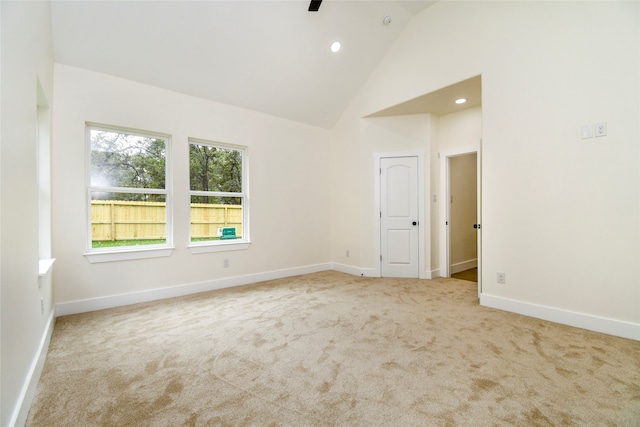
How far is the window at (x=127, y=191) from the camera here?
10.9 ft

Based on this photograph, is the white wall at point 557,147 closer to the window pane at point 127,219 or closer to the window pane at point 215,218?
the window pane at point 215,218

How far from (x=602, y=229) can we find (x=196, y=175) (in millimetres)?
4572

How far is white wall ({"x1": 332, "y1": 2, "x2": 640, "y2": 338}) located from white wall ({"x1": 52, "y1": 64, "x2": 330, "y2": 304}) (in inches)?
105

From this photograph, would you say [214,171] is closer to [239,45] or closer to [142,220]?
[142,220]

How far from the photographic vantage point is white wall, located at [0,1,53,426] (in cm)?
132

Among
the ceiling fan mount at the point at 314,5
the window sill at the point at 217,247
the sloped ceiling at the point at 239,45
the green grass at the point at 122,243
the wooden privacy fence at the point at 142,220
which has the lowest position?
the window sill at the point at 217,247

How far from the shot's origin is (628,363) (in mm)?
2043

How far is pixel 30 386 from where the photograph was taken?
167cm

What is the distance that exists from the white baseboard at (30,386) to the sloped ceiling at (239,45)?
2814 millimetres

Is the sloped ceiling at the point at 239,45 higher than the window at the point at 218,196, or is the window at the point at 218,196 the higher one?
the sloped ceiling at the point at 239,45

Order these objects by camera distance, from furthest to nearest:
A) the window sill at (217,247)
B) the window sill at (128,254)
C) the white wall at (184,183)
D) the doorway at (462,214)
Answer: the doorway at (462,214), the window sill at (217,247), the window sill at (128,254), the white wall at (184,183)

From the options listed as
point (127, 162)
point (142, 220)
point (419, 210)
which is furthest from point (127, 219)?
point (419, 210)

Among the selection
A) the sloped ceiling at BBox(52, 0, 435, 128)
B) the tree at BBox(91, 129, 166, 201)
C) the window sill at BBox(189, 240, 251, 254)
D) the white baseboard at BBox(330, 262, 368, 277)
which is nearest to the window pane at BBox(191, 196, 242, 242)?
the window sill at BBox(189, 240, 251, 254)

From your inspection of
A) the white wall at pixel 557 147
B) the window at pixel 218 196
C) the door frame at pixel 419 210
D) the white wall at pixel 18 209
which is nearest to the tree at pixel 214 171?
the window at pixel 218 196
